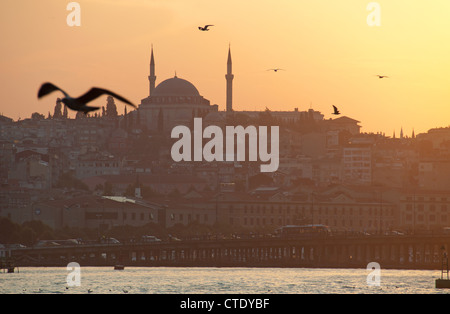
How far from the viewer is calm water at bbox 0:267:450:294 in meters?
56.8

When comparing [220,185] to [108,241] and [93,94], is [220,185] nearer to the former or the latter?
[108,241]

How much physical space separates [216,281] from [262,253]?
3030cm

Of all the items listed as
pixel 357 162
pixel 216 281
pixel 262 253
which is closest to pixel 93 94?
pixel 216 281

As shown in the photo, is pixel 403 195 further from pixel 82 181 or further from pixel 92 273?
pixel 92 273

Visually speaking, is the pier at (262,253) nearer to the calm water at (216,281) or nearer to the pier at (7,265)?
the calm water at (216,281)

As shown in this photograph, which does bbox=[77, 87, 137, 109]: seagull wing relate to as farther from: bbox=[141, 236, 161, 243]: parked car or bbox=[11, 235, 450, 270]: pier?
bbox=[141, 236, 161, 243]: parked car

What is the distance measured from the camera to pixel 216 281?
6419 cm

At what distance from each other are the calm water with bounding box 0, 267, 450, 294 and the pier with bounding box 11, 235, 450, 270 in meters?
4.76

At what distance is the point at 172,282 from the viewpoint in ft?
206

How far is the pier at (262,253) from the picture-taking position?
270 ft

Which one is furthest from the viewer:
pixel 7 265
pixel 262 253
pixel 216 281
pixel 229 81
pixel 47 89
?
pixel 229 81

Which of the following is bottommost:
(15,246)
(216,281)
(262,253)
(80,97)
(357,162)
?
Result: (216,281)

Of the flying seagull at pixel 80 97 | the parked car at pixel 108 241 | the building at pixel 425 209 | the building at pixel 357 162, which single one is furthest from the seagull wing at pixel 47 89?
the building at pixel 357 162
